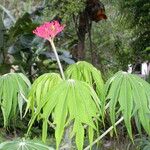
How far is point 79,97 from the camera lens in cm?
137

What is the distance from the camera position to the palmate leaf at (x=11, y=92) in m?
1.57

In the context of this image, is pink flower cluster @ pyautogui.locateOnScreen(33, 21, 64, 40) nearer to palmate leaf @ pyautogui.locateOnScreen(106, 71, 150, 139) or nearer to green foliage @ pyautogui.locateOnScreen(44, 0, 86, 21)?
palmate leaf @ pyautogui.locateOnScreen(106, 71, 150, 139)

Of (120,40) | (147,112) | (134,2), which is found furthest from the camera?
(120,40)

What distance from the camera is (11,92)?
5.23 ft

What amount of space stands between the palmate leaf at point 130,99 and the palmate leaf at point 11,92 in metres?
0.34

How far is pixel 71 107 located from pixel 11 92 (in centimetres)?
33

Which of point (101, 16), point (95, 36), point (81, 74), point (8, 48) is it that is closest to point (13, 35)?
point (8, 48)

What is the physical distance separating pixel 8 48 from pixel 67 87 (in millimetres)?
4984

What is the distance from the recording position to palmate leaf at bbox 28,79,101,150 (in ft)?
4.37

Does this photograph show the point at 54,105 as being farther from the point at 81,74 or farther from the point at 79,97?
the point at 81,74

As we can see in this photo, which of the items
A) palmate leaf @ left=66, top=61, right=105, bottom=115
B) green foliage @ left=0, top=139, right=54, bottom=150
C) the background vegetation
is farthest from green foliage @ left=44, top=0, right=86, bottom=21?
green foliage @ left=0, top=139, right=54, bottom=150

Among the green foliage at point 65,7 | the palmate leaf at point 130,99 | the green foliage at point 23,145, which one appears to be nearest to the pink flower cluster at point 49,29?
the palmate leaf at point 130,99

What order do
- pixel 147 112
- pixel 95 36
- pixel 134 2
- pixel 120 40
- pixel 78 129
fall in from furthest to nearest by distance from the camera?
pixel 95 36, pixel 120 40, pixel 134 2, pixel 147 112, pixel 78 129

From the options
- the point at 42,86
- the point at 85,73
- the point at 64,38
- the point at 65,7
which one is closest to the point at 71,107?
the point at 42,86
